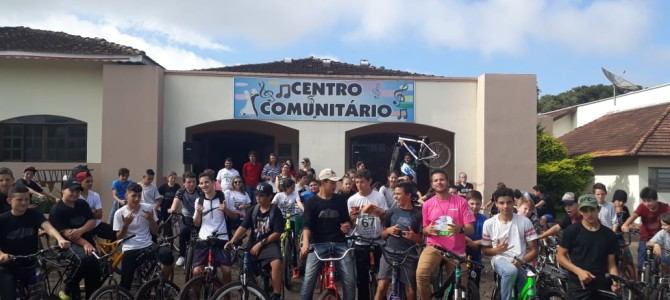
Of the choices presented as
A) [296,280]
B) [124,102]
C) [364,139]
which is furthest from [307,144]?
[296,280]

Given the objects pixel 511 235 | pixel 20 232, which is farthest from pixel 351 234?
pixel 20 232

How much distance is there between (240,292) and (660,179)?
19153 millimetres

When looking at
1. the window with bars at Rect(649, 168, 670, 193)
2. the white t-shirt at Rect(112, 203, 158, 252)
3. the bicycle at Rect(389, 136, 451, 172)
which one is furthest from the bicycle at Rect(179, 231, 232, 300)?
the window with bars at Rect(649, 168, 670, 193)

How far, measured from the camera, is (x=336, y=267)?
734 cm

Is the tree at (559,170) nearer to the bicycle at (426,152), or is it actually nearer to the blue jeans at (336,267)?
the bicycle at (426,152)

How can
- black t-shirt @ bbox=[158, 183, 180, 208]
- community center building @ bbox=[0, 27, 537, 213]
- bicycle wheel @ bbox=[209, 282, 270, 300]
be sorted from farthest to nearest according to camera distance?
community center building @ bbox=[0, 27, 537, 213], black t-shirt @ bbox=[158, 183, 180, 208], bicycle wheel @ bbox=[209, 282, 270, 300]

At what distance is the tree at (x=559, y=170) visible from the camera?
21859mm

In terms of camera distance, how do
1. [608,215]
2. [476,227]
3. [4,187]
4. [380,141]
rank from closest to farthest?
1. [4,187]
2. [476,227]
3. [608,215]
4. [380,141]

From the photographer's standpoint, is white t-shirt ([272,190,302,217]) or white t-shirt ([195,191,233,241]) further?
white t-shirt ([272,190,302,217])

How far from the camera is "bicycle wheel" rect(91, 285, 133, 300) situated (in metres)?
6.99

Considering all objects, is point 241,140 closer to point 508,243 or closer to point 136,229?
point 136,229

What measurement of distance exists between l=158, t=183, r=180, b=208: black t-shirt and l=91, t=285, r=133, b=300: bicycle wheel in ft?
15.0

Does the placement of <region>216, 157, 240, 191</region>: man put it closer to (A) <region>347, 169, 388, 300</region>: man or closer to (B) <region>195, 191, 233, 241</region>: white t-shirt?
(B) <region>195, 191, 233, 241</region>: white t-shirt

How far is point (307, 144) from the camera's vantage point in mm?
17031
